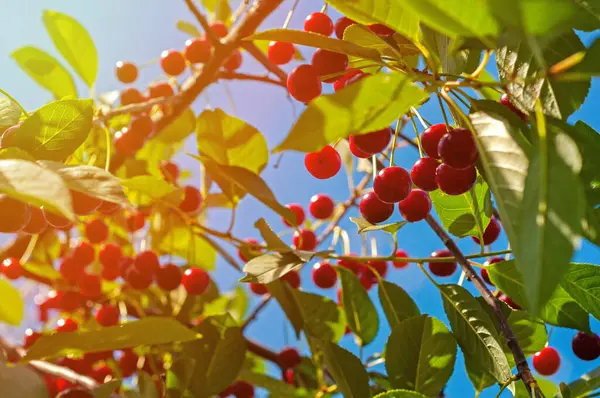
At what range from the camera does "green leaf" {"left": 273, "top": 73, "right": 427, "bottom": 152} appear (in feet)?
1.46

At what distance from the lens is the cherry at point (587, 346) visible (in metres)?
0.99

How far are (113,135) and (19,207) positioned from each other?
62cm

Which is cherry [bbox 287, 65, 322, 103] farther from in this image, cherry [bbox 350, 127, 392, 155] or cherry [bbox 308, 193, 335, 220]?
cherry [bbox 308, 193, 335, 220]

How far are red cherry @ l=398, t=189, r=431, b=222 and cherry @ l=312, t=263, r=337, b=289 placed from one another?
1.50 ft

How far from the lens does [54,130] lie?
2.06 ft

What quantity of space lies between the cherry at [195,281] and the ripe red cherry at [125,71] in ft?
1.98

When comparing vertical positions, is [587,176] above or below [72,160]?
above

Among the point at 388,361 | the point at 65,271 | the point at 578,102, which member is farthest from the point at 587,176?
the point at 65,271

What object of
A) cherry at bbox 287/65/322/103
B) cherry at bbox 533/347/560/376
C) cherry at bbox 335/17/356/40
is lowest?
cherry at bbox 533/347/560/376

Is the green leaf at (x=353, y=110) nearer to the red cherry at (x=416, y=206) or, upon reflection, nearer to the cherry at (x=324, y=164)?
the cherry at (x=324, y=164)

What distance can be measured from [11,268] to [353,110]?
3.94 ft

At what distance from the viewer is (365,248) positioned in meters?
1.53

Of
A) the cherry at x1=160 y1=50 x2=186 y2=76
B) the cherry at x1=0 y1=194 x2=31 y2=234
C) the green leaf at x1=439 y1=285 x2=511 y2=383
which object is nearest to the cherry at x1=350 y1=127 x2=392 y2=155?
the green leaf at x1=439 y1=285 x2=511 y2=383

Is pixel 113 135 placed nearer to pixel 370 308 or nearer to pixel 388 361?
pixel 370 308
